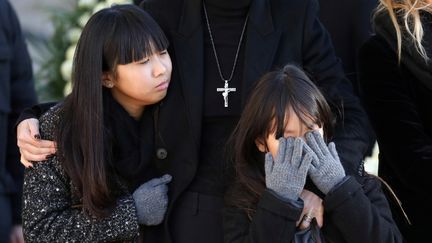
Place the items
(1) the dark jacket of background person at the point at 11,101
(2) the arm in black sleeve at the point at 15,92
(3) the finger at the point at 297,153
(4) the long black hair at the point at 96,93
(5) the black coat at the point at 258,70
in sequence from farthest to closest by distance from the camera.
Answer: (2) the arm in black sleeve at the point at 15,92 → (1) the dark jacket of background person at the point at 11,101 → (5) the black coat at the point at 258,70 → (4) the long black hair at the point at 96,93 → (3) the finger at the point at 297,153

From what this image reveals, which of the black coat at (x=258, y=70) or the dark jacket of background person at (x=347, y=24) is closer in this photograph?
the black coat at (x=258, y=70)

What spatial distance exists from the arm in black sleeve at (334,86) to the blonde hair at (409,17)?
23 cm

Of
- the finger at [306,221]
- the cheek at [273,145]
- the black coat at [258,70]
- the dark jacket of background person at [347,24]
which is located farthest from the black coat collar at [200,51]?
the dark jacket of background person at [347,24]

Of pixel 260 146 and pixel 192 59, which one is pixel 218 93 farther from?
pixel 260 146

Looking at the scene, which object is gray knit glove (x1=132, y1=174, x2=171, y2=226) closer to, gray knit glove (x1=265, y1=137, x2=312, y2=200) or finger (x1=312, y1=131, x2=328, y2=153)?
gray knit glove (x1=265, y1=137, x2=312, y2=200)

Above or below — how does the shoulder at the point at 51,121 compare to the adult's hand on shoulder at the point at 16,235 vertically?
above

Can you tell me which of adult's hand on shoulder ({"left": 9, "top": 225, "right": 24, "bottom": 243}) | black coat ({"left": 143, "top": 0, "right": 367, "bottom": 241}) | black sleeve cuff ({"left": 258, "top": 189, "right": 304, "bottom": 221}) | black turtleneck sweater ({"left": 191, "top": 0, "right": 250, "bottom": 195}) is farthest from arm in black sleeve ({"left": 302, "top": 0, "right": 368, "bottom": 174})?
adult's hand on shoulder ({"left": 9, "top": 225, "right": 24, "bottom": 243})

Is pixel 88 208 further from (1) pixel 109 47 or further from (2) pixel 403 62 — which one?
(2) pixel 403 62

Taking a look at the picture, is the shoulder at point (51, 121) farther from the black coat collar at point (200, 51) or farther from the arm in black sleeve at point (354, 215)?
the arm in black sleeve at point (354, 215)

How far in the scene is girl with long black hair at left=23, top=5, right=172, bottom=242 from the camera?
10.4 feet

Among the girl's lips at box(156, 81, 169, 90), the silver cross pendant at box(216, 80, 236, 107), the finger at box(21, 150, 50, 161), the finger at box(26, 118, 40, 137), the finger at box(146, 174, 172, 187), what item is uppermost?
the girl's lips at box(156, 81, 169, 90)

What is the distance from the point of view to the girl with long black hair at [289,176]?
300 centimetres

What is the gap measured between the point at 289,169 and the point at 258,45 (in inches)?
18.8

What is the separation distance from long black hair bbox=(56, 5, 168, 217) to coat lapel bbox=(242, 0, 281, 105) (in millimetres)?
272
